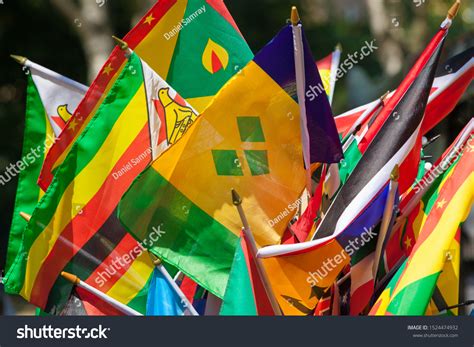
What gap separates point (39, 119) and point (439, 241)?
2.46 metres

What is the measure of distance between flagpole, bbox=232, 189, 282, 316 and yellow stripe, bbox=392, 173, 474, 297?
48cm

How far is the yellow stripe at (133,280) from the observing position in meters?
4.36

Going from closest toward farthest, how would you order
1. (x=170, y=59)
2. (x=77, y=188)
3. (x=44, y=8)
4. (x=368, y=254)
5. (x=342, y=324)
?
(x=342, y=324) < (x=368, y=254) < (x=77, y=188) < (x=170, y=59) < (x=44, y=8)

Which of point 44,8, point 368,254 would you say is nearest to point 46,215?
point 368,254

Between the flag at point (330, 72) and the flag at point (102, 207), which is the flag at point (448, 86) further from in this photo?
the flag at point (102, 207)

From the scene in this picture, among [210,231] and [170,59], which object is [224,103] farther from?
[170,59]

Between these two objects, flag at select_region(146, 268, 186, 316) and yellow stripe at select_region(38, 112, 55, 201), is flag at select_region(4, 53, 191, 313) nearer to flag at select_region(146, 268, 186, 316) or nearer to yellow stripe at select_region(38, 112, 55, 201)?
flag at select_region(146, 268, 186, 316)

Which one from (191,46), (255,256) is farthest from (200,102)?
(255,256)

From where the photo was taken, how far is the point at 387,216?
12.4 feet

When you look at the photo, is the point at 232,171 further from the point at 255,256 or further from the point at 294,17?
the point at 294,17

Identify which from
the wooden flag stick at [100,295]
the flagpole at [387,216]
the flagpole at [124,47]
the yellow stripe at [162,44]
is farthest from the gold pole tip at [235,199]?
the yellow stripe at [162,44]

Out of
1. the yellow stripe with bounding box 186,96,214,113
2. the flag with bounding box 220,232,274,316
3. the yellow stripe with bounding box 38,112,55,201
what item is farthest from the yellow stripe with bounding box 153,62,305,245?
the yellow stripe with bounding box 38,112,55,201

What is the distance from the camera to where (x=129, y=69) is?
4.35 metres

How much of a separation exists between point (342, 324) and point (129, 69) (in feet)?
5.09
